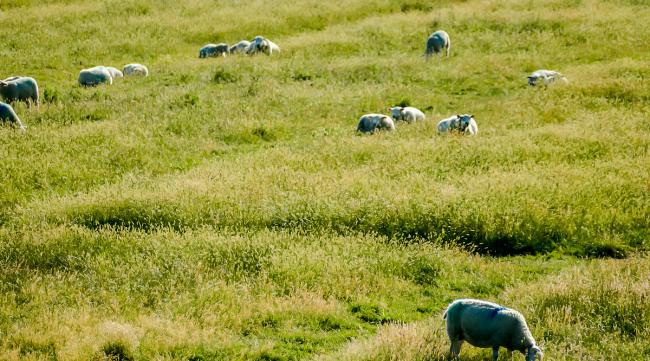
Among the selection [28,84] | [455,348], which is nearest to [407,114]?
[28,84]

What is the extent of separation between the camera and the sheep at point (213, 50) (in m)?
31.9

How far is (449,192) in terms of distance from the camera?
45.0ft

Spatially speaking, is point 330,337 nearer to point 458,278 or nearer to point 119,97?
point 458,278

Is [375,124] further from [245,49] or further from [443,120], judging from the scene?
[245,49]

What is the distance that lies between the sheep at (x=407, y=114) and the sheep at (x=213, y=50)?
1328 cm

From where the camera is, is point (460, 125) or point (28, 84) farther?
point (28, 84)

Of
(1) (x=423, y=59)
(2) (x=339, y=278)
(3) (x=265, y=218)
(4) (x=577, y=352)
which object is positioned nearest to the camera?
(4) (x=577, y=352)

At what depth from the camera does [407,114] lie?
68.4ft

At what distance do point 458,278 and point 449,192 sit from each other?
9.74ft

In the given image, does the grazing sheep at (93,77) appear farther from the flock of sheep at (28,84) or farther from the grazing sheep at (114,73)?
the grazing sheep at (114,73)

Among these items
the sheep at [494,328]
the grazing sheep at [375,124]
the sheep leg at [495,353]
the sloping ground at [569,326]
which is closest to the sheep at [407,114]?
the grazing sheep at [375,124]

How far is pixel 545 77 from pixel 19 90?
18.1m

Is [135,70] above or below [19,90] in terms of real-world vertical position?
below

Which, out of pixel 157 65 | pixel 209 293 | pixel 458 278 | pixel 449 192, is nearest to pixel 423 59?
pixel 157 65
